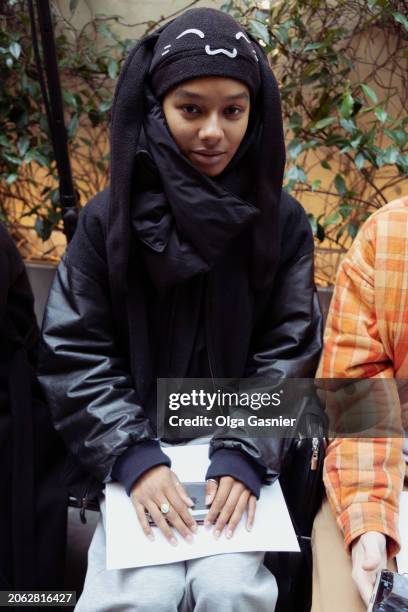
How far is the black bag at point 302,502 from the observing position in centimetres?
130

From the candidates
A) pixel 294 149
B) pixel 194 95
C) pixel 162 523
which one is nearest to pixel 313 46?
pixel 294 149

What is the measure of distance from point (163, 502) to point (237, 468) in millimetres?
170

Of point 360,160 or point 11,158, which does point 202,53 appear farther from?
point 11,158

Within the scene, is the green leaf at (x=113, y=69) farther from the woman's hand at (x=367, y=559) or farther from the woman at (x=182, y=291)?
the woman's hand at (x=367, y=559)

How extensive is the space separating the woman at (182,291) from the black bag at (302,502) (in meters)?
0.07

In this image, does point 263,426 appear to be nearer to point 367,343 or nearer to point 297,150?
point 367,343

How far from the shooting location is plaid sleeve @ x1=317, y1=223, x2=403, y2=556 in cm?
121

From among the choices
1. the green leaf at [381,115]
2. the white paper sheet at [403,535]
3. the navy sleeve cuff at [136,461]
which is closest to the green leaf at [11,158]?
the green leaf at [381,115]

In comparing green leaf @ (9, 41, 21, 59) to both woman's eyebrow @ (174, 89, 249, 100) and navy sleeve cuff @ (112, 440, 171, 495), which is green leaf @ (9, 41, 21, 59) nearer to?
woman's eyebrow @ (174, 89, 249, 100)

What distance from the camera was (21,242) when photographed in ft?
10.1

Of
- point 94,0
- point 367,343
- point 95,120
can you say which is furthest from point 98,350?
point 94,0

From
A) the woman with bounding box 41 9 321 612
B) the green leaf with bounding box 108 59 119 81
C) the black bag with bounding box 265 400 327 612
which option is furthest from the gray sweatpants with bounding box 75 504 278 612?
the green leaf with bounding box 108 59 119 81

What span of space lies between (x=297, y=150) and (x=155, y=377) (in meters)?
1.07

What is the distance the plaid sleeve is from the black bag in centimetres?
4
